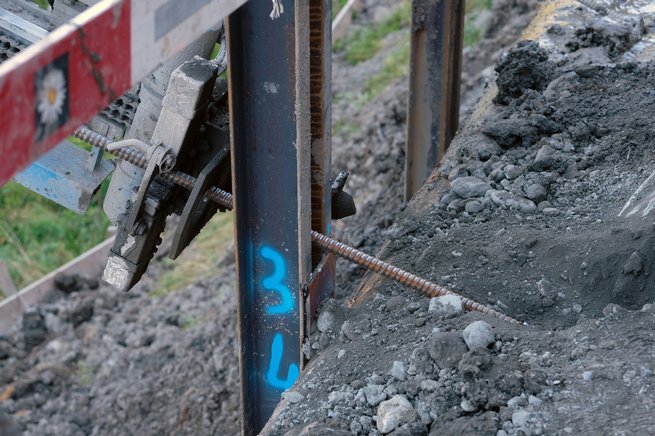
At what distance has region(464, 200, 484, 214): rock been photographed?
4.02 metres

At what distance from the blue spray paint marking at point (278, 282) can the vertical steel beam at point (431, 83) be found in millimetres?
2571

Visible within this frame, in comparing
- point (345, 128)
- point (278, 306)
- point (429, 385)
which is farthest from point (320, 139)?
point (345, 128)

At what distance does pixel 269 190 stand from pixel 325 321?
1.97 feet

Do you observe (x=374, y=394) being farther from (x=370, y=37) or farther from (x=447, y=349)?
(x=370, y=37)

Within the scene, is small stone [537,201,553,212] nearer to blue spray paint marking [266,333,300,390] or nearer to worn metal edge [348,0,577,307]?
worn metal edge [348,0,577,307]

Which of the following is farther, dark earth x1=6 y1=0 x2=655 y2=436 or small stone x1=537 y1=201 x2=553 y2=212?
small stone x1=537 y1=201 x2=553 y2=212

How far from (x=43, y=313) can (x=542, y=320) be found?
16.9 ft

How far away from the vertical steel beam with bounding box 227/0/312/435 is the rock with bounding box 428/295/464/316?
0.54m

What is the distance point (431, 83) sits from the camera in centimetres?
580

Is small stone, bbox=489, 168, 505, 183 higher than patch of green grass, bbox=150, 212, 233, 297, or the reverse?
small stone, bbox=489, 168, 505, 183

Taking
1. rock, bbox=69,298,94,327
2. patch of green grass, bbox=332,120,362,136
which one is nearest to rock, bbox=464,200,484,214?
rock, bbox=69,298,94,327

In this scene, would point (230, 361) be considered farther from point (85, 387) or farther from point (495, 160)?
point (495, 160)

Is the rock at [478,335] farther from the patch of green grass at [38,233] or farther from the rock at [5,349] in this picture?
the patch of green grass at [38,233]

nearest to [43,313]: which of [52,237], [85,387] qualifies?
[85,387]
